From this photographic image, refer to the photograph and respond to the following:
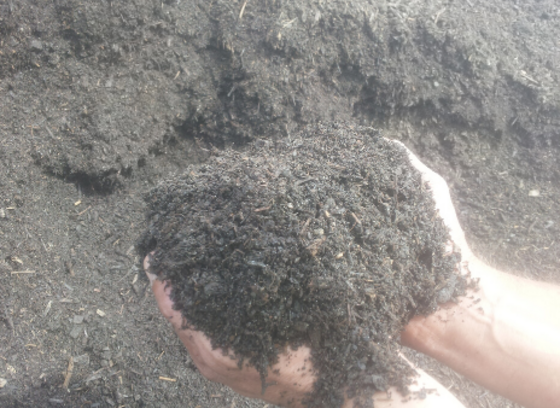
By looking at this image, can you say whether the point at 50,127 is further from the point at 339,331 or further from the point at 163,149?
the point at 339,331

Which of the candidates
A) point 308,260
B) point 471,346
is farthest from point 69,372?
Answer: point 471,346

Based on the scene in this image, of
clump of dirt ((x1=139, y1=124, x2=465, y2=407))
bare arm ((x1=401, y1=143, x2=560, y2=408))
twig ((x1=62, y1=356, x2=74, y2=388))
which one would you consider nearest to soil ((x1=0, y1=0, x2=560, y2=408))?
twig ((x1=62, y1=356, x2=74, y2=388))

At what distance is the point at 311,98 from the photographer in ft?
7.12

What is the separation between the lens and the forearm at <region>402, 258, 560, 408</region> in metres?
1.28

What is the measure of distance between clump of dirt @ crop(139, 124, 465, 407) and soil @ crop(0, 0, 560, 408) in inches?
35.7

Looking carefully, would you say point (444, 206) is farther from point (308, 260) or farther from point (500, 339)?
point (308, 260)

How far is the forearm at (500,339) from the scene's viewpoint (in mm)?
1284

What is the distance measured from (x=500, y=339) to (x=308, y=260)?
2.80 ft

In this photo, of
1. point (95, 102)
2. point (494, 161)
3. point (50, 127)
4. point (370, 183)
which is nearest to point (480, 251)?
point (494, 161)

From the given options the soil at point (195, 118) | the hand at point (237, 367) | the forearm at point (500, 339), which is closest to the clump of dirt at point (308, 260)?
the hand at point (237, 367)

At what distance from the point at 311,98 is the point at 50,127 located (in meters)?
1.44

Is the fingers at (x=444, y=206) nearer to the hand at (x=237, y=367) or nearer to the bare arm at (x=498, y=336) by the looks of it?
the bare arm at (x=498, y=336)

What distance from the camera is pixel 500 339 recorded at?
1348mm

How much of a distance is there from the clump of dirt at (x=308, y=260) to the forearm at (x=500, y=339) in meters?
0.16
